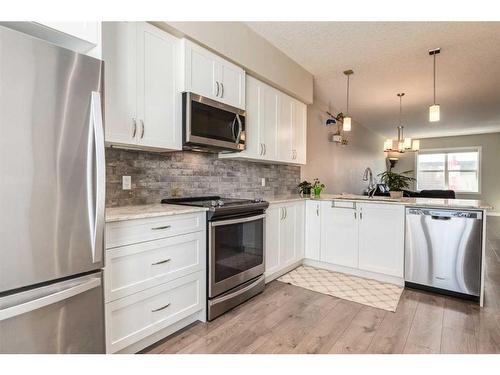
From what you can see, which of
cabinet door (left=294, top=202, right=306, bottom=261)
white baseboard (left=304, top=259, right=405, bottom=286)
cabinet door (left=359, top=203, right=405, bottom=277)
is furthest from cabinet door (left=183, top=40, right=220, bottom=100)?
white baseboard (left=304, top=259, right=405, bottom=286)

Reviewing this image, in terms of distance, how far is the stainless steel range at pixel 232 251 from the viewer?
2217 millimetres

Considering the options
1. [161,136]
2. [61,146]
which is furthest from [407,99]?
[61,146]

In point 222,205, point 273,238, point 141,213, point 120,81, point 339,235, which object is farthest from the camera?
point 339,235

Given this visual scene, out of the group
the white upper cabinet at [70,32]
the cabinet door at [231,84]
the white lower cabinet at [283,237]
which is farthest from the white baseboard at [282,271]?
the white upper cabinet at [70,32]

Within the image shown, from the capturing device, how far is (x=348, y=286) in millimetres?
3004

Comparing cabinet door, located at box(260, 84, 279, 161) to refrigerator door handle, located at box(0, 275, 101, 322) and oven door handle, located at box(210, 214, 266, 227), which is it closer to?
oven door handle, located at box(210, 214, 266, 227)

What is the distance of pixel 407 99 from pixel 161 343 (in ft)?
17.7

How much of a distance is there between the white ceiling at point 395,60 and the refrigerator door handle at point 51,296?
8.60 feet

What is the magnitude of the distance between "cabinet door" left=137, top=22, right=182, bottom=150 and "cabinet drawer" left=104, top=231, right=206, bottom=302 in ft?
2.45

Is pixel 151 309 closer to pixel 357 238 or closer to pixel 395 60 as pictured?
Result: pixel 357 238

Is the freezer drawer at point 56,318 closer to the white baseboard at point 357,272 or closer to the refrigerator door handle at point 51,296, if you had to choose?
the refrigerator door handle at point 51,296

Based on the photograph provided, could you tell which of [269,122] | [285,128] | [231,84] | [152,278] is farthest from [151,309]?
[285,128]

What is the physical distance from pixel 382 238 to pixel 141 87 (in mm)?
2801

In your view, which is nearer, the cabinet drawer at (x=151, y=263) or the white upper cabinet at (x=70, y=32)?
the white upper cabinet at (x=70, y=32)
